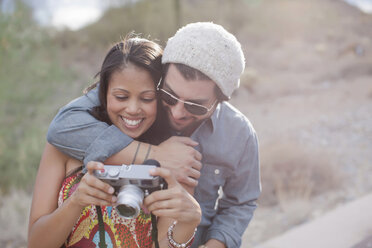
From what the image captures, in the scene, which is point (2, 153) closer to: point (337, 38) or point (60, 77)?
point (60, 77)

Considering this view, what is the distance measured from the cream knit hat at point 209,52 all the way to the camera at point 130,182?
59 cm

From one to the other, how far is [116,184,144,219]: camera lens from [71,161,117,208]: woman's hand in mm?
54

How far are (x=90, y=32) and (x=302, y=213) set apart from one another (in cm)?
1964

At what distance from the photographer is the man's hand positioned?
5.66 ft

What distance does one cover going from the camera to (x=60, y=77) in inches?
242

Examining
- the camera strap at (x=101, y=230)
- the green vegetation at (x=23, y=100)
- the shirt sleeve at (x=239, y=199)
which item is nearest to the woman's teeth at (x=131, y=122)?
the camera strap at (x=101, y=230)

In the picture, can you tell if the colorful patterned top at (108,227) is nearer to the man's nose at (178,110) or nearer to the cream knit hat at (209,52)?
the man's nose at (178,110)

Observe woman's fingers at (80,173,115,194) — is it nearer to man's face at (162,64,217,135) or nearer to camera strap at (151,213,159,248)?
camera strap at (151,213,159,248)

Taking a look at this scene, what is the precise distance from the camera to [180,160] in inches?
68.6

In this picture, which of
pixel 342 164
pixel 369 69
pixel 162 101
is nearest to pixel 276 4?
pixel 369 69

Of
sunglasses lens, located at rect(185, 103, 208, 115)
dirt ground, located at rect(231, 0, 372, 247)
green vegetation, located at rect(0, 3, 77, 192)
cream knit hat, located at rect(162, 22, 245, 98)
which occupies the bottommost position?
dirt ground, located at rect(231, 0, 372, 247)

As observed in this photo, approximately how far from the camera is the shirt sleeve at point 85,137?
1715mm

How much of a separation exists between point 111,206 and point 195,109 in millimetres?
589

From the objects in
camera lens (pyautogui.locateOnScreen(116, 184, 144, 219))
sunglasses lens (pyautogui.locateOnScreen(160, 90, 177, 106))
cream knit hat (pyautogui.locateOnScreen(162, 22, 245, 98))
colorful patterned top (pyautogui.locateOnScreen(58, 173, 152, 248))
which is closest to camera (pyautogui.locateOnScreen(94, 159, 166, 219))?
camera lens (pyautogui.locateOnScreen(116, 184, 144, 219))
